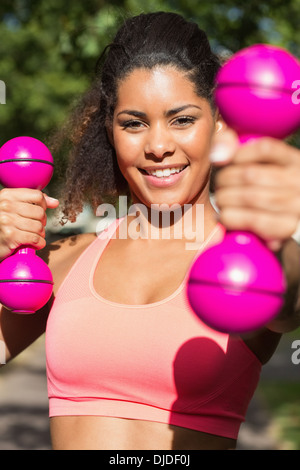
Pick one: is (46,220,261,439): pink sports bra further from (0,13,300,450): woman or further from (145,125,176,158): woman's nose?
(145,125,176,158): woman's nose

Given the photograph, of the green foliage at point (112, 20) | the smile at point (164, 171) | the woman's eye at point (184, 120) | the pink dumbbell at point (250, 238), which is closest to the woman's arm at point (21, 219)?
the smile at point (164, 171)

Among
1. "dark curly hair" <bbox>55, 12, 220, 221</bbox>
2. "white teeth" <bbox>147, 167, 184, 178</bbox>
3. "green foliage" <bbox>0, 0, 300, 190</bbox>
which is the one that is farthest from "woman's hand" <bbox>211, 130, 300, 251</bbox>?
"green foliage" <bbox>0, 0, 300, 190</bbox>

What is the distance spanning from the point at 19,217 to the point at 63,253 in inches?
17.5

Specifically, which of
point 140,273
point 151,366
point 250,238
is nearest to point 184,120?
point 140,273

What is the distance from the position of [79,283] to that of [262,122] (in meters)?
1.16

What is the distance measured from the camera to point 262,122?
151 cm

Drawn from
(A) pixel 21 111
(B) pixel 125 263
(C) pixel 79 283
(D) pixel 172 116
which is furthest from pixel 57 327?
(A) pixel 21 111

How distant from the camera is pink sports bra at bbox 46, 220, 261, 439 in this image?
2197 millimetres

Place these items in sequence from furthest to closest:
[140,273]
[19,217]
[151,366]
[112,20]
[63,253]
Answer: [112,20] → [63,253] → [140,273] → [19,217] → [151,366]

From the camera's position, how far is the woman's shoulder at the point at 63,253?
2.62 metres

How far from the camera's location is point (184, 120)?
2354 mm

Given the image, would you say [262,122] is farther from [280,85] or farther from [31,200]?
[31,200]

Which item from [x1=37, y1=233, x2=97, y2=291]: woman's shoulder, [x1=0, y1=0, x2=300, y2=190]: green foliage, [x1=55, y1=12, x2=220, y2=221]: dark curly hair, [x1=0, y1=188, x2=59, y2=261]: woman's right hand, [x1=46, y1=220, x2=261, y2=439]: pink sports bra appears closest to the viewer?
[x1=46, y1=220, x2=261, y2=439]: pink sports bra

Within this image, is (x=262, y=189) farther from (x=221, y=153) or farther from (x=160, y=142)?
(x=160, y=142)
